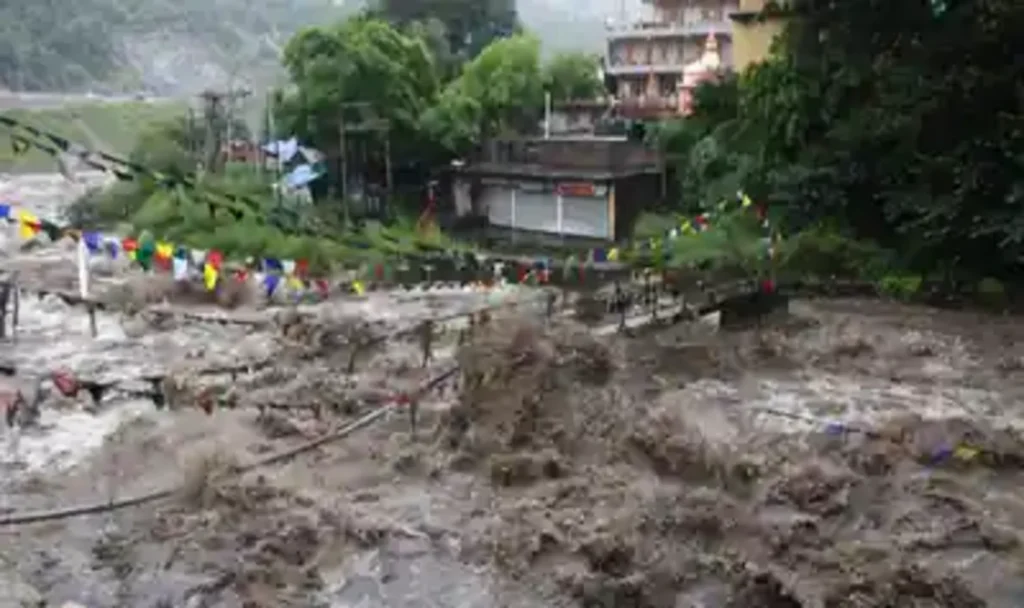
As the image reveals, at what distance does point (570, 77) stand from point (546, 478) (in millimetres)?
36261

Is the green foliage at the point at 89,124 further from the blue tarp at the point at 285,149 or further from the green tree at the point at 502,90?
the green tree at the point at 502,90

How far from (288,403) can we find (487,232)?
73.6 ft

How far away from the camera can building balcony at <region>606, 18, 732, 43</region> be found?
168 ft

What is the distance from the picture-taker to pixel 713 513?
12.1 m

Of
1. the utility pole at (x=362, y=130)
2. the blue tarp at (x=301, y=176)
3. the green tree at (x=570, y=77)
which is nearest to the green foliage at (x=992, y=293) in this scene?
the utility pole at (x=362, y=130)

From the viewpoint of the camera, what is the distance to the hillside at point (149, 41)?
273 ft

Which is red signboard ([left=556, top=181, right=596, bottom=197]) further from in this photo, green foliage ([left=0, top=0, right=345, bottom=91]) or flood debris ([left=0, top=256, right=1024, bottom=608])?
green foliage ([left=0, top=0, right=345, bottom=91])

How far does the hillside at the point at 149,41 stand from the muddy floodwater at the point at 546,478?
5398 cm

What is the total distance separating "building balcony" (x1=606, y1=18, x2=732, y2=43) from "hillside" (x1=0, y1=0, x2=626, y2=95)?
583 inches

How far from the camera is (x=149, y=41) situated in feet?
351

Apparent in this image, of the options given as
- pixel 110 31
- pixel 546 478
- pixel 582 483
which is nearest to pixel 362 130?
pixel 546 478

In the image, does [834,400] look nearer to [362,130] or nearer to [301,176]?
[362,130]

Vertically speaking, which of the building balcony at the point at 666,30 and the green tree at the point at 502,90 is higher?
the building balcony at the point at 666,30

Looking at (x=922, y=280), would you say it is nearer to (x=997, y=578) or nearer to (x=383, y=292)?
(x=383, y=292)
